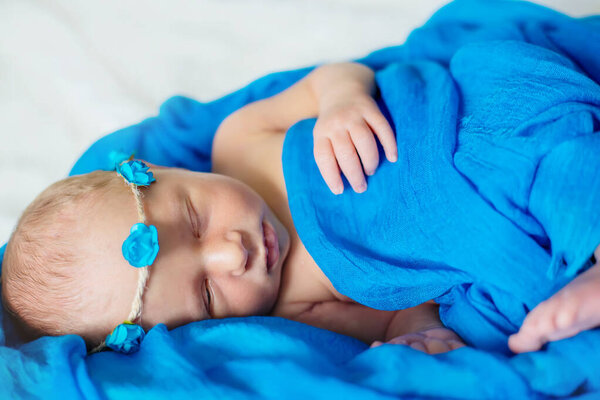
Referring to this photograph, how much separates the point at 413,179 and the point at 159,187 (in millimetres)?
527

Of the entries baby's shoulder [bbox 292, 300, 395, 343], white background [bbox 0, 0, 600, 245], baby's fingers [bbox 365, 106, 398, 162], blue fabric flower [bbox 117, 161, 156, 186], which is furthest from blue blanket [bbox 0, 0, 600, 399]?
white background [bbox 0, 0, 600, 245]

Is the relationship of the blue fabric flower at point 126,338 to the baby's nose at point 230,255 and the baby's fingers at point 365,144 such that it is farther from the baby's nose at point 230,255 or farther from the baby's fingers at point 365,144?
the baby's fingers at point 365,144

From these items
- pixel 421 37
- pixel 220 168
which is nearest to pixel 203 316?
pixel 220 168

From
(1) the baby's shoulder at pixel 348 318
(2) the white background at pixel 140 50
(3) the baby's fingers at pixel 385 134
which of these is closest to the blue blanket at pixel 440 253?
(3) the baby's fingers at pixel 385 134

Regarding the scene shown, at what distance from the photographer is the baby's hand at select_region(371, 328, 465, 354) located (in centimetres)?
90

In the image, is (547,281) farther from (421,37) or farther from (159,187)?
(421,37)

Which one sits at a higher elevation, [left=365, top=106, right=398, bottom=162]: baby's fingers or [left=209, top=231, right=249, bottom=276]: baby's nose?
[left=365, top=106, right=398, bottom=162]: baby's fingers

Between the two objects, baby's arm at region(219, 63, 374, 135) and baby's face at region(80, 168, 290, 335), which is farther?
baby's arm at region(219, 63, 374, 135)

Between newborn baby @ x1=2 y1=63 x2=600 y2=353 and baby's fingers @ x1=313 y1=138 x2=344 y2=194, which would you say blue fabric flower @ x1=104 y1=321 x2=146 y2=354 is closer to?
newborn baby @ x1=2 y1=63 x2=600 y2=353

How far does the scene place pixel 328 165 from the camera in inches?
40.7

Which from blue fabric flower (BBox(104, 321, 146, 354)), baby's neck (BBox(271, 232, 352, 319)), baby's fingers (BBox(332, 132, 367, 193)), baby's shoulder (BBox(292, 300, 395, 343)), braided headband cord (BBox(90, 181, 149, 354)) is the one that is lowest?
baby's shoulder (BBox(292, 300, 395, 343))

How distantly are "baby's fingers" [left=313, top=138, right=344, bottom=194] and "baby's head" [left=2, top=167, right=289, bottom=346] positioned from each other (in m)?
0.18

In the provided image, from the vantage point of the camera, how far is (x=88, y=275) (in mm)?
958

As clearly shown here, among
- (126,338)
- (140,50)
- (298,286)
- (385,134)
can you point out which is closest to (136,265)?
(126,338)
